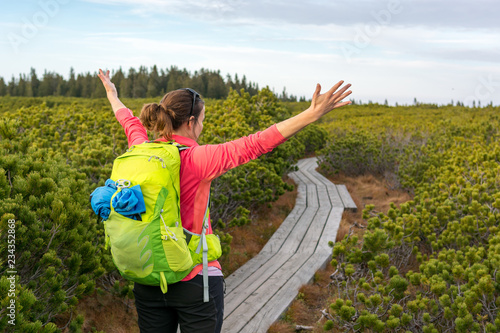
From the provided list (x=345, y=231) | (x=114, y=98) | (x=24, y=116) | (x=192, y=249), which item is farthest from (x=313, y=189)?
(x=192, y=249)

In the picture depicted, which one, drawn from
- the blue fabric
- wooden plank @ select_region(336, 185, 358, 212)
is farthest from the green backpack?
wooden plank @ select_region(336, 185, 358, 212)

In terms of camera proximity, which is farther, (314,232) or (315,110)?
(314,232)

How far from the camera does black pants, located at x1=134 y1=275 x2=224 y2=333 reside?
1.89m

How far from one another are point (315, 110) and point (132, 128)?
116 centimetres

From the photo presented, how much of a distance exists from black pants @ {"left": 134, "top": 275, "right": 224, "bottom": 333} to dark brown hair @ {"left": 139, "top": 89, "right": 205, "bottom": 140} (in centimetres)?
70

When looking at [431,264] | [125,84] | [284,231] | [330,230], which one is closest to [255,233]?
[284,231]

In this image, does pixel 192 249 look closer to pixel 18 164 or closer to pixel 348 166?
pixel 18 164

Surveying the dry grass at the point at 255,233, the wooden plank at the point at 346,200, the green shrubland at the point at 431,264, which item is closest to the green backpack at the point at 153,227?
the green shrubland at the point at 431,264

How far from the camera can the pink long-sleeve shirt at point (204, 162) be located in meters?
1.75

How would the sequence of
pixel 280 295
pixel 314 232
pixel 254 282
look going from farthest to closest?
1. pixel 314 232
2. pixel 254 282
3. pixel 280 295

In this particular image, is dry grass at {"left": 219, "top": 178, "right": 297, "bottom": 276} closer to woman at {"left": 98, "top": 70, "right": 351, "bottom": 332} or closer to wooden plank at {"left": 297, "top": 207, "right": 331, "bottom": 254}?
wooden plank at {"left": 297, "top": 207, "right": 331, "bottom": 254}

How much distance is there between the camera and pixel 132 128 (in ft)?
7.94

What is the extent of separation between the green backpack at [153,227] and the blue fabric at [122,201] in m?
0.03

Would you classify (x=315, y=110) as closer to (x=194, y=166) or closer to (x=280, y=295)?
(x=194, y=166)
